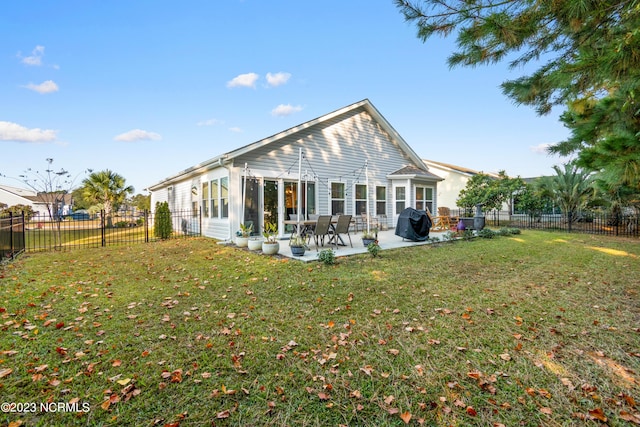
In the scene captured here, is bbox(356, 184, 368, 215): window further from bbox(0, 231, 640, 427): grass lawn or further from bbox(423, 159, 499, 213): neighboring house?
bbox(423, 159, 499, 213): neighboring house

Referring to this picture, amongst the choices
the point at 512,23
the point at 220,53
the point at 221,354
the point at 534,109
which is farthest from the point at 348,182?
the point at 221,354

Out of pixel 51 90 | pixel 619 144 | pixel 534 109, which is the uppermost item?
pixel 51 90

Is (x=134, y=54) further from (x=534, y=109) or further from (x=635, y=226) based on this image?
(x=635, y=226)

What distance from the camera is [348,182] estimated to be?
43.9 ft

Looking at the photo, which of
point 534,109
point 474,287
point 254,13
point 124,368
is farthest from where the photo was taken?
point 254,13

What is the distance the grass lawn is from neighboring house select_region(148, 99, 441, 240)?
15.6ft

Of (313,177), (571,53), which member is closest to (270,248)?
(313,177)

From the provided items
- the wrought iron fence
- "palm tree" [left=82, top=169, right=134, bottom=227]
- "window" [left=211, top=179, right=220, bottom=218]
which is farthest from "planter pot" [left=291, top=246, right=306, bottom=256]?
"palm tree" [left=82, top=169, right=134, bottom=227]

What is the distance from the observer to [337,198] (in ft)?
42.8

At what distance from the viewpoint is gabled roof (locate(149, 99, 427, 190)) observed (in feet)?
33.0

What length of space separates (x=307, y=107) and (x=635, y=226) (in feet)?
57.1

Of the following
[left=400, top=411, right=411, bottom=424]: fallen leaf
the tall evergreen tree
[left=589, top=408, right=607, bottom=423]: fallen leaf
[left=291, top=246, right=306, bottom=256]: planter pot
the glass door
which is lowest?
[left=400, top=411, right=411, bottom=424]: fallen leaf

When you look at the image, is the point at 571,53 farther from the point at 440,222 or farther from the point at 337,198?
the point at 440,222

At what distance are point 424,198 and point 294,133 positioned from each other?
782 cm
